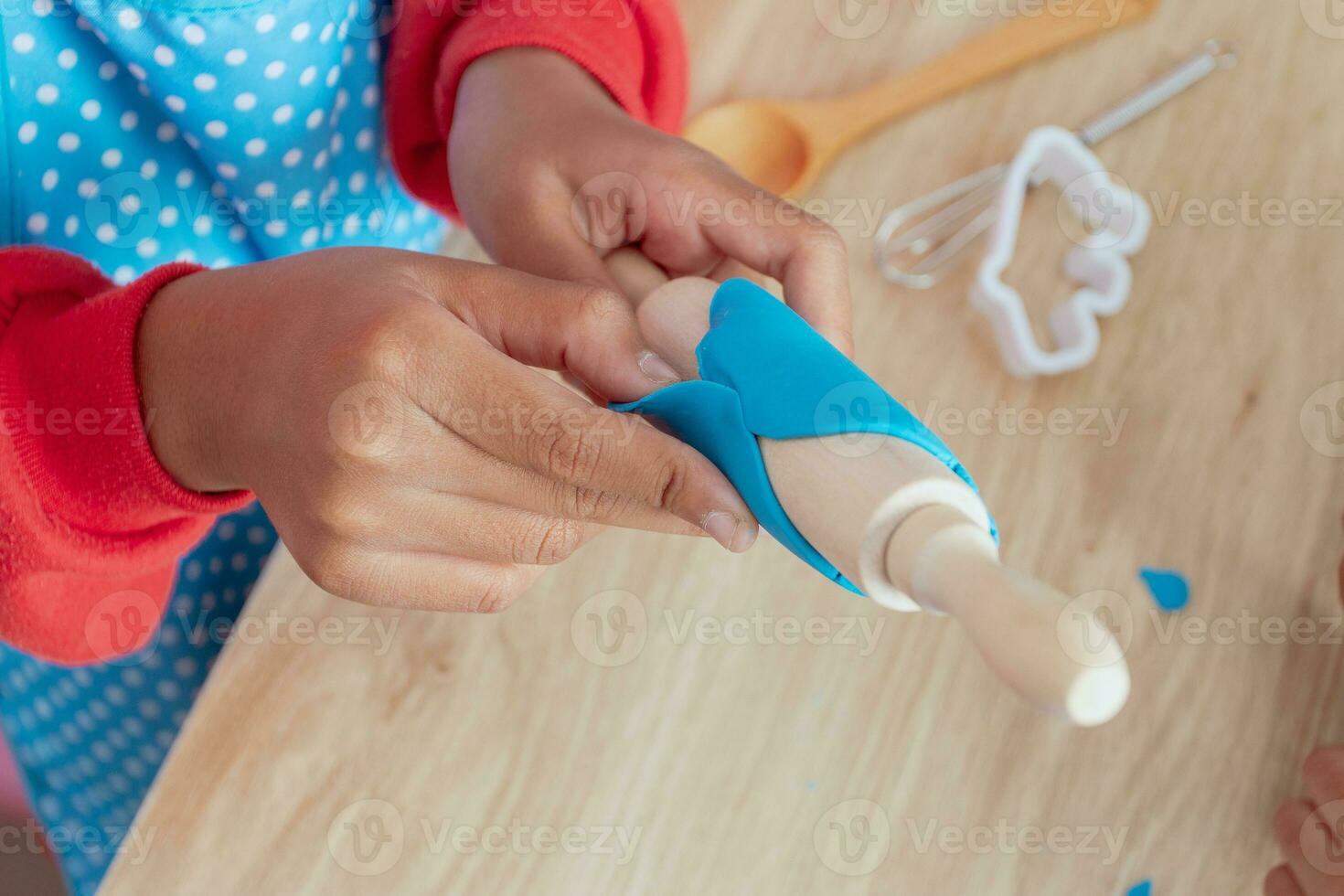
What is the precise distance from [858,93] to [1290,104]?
0.29 meters

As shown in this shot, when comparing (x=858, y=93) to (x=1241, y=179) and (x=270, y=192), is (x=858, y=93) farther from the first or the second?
(x=270, y=192)

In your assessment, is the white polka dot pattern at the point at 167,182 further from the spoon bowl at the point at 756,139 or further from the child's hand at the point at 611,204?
the spoon bowl at the point at 756,139

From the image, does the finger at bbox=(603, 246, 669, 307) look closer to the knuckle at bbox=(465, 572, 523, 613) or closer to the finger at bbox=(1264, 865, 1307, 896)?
the knuckle at bbox=(465, 572, 523, 613)

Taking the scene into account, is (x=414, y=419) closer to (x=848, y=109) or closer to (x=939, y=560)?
(x=939, y=560)

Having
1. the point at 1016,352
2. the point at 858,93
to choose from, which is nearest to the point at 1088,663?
the point at 1016,352

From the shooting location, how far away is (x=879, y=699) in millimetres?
544

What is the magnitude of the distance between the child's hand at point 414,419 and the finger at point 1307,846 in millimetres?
329

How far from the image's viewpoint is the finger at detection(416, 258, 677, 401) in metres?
0.41

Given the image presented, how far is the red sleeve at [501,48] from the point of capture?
22.5 inches

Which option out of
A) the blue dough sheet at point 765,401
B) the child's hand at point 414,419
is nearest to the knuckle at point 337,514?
the child's hand at point 414,419

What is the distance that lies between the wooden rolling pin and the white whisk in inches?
12.5

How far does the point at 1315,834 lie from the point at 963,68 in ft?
1.58

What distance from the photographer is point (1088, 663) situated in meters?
0.28

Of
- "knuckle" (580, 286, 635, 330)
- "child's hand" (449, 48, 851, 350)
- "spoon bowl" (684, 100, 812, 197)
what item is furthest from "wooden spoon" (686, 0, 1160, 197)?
"knuckle" (580, 286, 635, 330)
